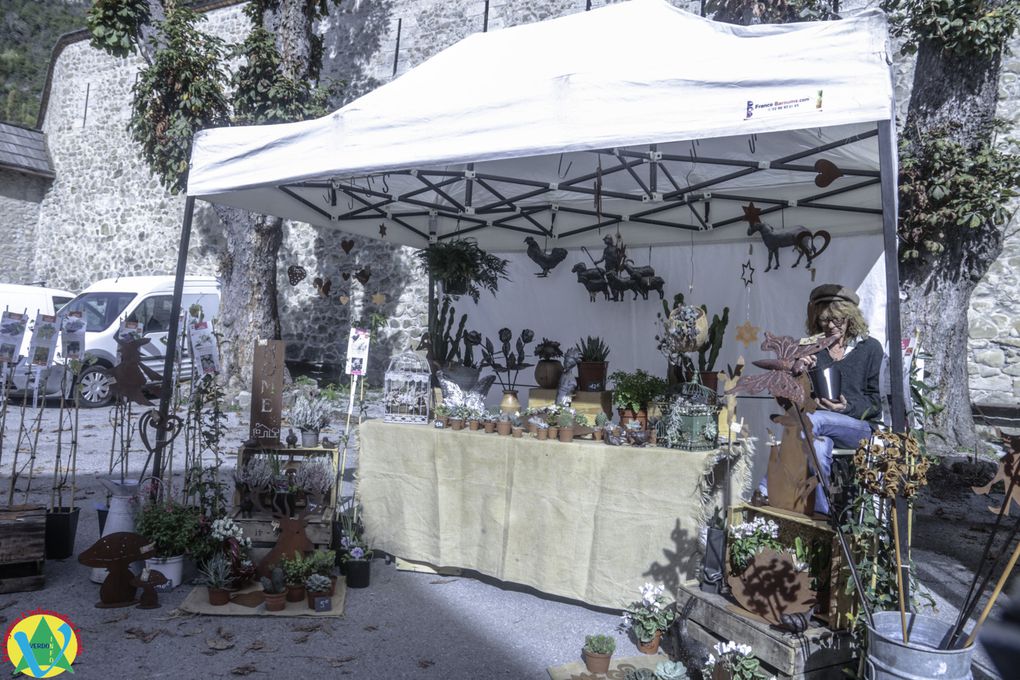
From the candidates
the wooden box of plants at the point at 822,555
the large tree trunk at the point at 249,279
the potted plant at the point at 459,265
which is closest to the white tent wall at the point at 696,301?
the potted plant at the point at 459,265

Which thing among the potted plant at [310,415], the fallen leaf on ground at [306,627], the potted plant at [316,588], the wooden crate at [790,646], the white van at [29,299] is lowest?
the fallen leaf on ground at [306,627]

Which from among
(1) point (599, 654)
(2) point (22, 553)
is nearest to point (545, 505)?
(1) point (599, 654)

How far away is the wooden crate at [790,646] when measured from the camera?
8.12ft

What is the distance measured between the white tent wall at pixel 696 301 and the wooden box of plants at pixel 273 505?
203cm

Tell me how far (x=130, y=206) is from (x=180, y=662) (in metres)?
14.0

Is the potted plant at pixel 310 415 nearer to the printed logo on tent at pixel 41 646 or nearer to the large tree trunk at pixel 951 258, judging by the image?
the printed logo on tent at pixel 41 646

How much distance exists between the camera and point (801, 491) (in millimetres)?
2889

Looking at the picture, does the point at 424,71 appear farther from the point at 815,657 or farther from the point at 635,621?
the point at 815,657

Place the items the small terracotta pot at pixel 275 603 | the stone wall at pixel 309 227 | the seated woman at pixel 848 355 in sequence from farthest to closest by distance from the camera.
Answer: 1. the stone wall at pixel 309 227
2. the small terracotta pot at pixel 275 603
3. the seated woman at pixel 848 355

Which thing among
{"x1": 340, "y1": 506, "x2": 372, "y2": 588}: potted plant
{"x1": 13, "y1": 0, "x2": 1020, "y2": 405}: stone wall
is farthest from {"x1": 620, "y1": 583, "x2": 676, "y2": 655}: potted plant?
{"x1": 13, "y1": 0, "x2": 1020, "y2": 405}: stone wall

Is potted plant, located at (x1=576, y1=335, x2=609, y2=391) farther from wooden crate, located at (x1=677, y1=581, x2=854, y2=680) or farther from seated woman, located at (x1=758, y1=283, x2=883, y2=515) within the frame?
wooden crate, located at (x1=677, y1=581, x2=854, y2=680)

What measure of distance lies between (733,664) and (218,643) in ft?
6.83

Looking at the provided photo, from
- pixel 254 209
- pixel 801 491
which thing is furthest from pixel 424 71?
pixel 801 491

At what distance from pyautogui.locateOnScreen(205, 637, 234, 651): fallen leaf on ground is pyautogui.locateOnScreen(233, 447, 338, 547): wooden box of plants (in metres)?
0.82
